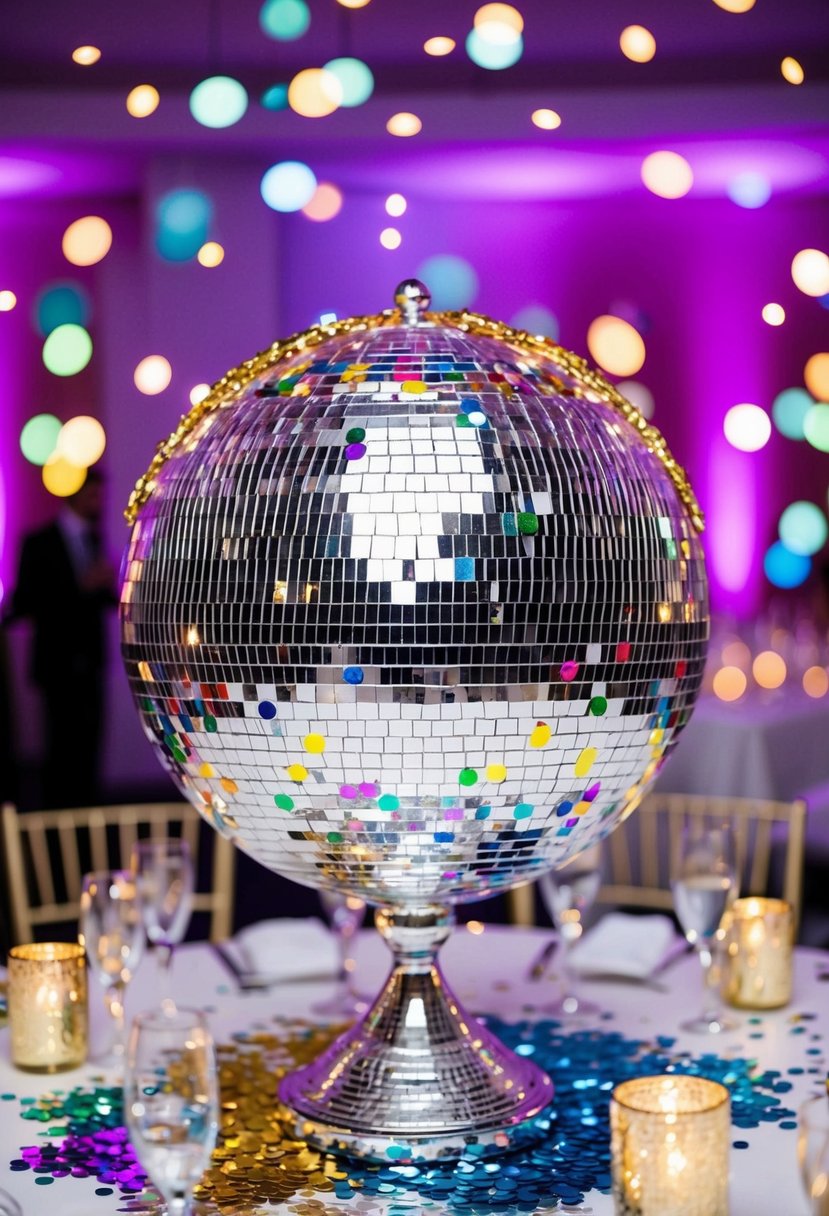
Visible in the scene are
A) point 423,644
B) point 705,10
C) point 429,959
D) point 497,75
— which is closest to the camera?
point 423,644

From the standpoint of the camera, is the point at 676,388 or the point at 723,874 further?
the point at 676,388

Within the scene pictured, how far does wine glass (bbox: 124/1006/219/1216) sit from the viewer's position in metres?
1.19

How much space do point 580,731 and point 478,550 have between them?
21 cm

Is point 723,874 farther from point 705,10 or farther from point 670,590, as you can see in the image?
point 705,10

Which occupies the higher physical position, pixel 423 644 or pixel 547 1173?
pixel 423 644

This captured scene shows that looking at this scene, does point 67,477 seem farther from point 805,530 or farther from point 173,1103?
point 173,1103

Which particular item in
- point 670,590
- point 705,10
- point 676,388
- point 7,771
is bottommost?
point 7,771

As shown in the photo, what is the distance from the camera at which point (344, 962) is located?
215 centimetres

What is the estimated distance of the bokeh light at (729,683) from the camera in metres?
5.55

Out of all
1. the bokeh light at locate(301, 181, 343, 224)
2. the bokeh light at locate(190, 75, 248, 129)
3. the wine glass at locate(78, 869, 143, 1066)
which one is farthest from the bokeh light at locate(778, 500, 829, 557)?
the wine glass at locate(78, 869, 143, 1066)

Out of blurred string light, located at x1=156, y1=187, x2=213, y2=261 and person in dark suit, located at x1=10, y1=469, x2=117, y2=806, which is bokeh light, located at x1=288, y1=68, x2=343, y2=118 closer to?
person in dark suit, located at x1=10, y1=469, x2=117, y2=806

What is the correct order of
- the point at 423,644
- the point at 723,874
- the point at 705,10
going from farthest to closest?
the point at 705,10
the point at 723,874
the point at 423,644

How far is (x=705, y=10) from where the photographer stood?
263 inches

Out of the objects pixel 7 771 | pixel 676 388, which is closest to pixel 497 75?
pixel 676 388
